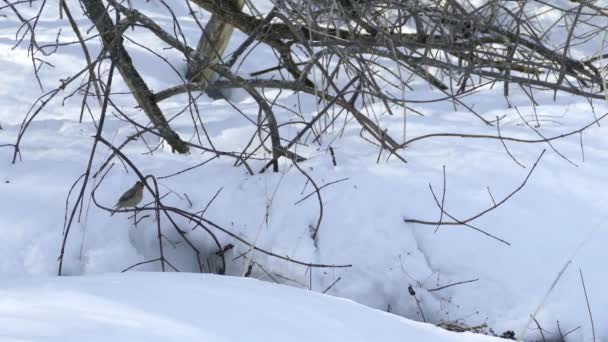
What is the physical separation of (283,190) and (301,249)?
29cm

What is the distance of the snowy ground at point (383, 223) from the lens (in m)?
3.04

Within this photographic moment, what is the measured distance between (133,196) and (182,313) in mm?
1462

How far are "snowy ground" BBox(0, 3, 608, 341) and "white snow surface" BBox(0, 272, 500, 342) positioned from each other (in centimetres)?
102

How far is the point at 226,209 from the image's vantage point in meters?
3.30

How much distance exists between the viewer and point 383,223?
128 inches

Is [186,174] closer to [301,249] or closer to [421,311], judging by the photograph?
[301,249]

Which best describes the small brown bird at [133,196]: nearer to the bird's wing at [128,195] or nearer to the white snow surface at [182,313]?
the bird's wing at [128,195]

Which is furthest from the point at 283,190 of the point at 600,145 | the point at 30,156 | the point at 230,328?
the point at 230,328

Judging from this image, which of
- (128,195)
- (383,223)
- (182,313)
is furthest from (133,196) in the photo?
(182,313)

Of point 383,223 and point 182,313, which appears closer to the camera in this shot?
point 182,313

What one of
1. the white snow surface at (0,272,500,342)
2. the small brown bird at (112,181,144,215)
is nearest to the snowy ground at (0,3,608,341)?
the small brown bird at (112,181,144,215)

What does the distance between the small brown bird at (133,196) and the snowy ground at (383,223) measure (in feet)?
0.39

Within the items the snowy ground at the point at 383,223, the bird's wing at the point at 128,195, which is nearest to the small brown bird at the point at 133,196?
the bird's wing at the point at 128,195

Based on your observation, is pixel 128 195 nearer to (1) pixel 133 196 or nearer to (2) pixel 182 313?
(1) pixel 133 196
